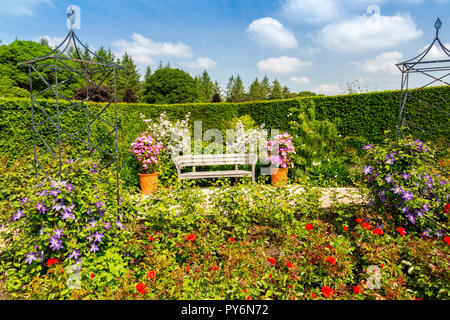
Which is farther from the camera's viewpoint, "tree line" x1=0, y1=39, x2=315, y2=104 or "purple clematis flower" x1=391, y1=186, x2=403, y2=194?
"tree line" x1=0, y1=39, x2=315, y2=104

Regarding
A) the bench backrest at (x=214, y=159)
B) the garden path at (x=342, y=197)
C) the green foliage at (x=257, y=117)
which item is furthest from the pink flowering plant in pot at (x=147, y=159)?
the garden path at (x=342, y=197)

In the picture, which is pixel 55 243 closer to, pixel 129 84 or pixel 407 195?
pixel 407 195

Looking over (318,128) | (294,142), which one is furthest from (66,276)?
(318,128)

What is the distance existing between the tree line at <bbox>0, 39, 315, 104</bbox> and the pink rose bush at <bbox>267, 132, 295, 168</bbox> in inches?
480

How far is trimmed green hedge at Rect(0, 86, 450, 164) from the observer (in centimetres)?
527

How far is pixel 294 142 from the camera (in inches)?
276

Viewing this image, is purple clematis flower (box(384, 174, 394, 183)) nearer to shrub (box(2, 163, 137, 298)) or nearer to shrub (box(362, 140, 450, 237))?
shrub (box(362, 140, 450, 237))

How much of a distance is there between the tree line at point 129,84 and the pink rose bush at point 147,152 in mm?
10921

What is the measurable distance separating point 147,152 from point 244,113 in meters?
4.98

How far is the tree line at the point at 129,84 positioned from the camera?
77.7 ft

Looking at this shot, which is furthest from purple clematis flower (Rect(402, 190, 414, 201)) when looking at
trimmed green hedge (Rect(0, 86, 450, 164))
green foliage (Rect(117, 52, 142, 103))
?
green foliage (Rect(117, 52, 142, 103))

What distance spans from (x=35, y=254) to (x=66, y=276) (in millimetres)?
354

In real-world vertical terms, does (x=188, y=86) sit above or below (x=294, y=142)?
above

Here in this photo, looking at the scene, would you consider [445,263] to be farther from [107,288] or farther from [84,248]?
[84,248]
